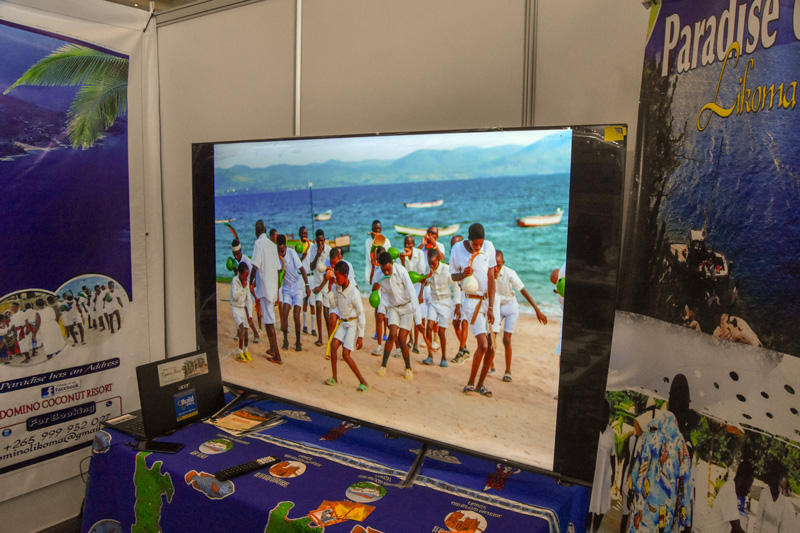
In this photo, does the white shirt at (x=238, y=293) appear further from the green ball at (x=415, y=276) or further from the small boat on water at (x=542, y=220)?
the small boat on water at (x=542, y=220)

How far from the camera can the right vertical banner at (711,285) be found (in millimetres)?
1090

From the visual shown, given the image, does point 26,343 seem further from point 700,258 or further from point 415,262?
point 700,258

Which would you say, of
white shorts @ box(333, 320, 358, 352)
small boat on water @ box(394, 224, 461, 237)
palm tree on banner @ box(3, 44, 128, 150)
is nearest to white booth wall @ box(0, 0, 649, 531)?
palm tree on banner @ box(3, 44, 128, 150)

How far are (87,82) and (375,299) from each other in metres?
1.84

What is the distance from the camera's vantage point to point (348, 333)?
2080 millimetres

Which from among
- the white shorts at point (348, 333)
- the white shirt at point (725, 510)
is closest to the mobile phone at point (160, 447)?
the white shorts at point (348, 333)

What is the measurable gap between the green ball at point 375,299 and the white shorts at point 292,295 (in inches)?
13.3

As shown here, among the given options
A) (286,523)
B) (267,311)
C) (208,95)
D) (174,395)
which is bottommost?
(286,523)

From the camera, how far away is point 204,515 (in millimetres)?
1824

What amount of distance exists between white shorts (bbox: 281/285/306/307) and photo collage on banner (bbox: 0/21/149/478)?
111cm

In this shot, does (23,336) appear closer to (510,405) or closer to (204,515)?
(204,515)

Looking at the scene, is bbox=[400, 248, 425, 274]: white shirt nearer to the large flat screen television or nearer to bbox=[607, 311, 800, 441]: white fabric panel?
the large flat screen television

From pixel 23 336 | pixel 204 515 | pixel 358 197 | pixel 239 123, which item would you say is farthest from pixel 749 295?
pixel 23 336

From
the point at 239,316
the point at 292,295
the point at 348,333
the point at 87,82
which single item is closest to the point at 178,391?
the point at 239,316
